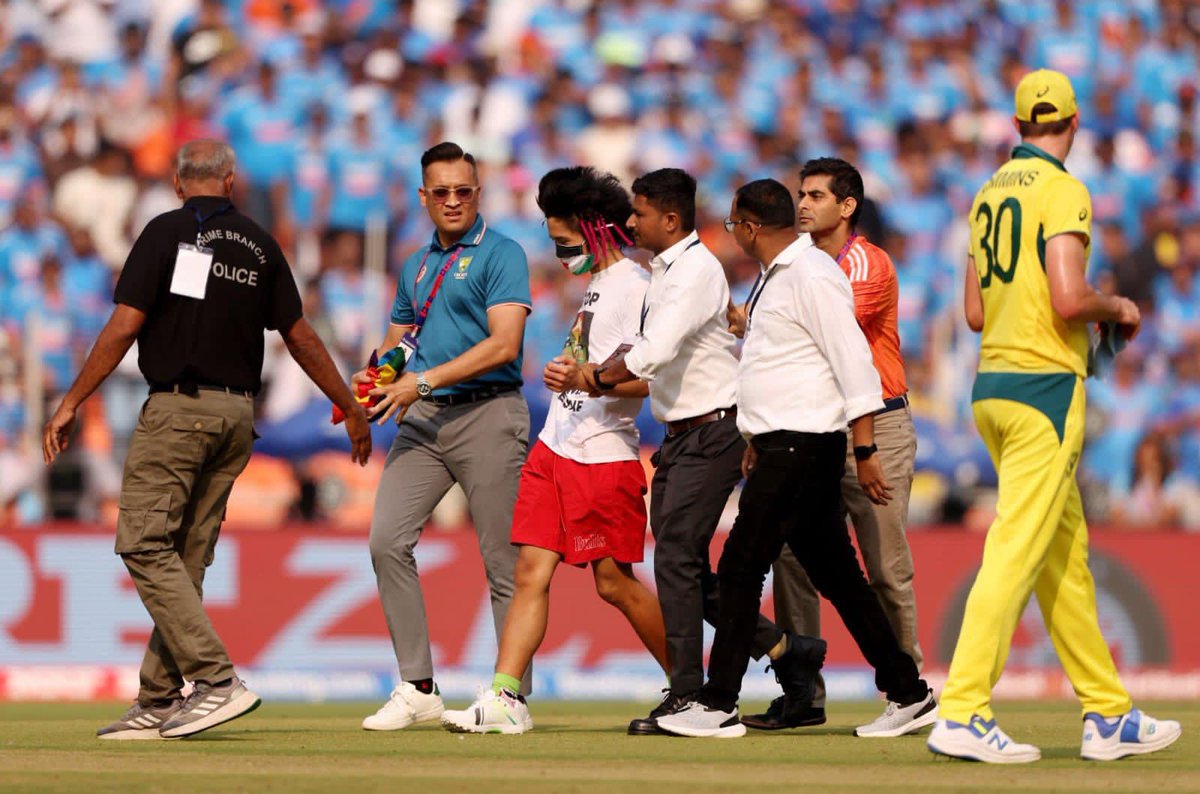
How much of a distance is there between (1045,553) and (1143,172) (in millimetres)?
13016

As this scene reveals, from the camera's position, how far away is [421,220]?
17.0 meters

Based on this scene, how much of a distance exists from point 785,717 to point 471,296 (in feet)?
7.85

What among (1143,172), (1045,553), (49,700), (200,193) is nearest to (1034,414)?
(1045,553)

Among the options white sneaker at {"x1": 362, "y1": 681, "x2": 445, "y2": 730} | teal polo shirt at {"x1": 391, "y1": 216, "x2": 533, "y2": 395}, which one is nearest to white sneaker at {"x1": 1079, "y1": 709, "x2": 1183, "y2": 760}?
white sneaker at {"x1": 362, "y1": 681, "x2": 445, "y2": 730}

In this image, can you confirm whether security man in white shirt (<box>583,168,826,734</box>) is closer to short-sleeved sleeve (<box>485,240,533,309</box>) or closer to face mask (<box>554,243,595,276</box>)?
face mask (<box>554,243,595,276</box>)

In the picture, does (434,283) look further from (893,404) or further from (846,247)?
(893,404)

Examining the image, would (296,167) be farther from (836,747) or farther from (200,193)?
(836,747)

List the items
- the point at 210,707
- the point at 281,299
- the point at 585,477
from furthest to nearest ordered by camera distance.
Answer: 1. the point at 585,477
2. the point at 281,299
3. the point at 210,707

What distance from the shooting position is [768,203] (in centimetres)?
751

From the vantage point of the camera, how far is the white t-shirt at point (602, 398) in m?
8.05

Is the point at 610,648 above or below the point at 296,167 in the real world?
below

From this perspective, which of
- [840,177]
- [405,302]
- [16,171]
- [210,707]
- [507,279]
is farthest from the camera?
[16,171]

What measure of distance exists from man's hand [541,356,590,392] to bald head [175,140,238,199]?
157 centimetres

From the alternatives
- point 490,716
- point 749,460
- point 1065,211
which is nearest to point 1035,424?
point 1065,211
